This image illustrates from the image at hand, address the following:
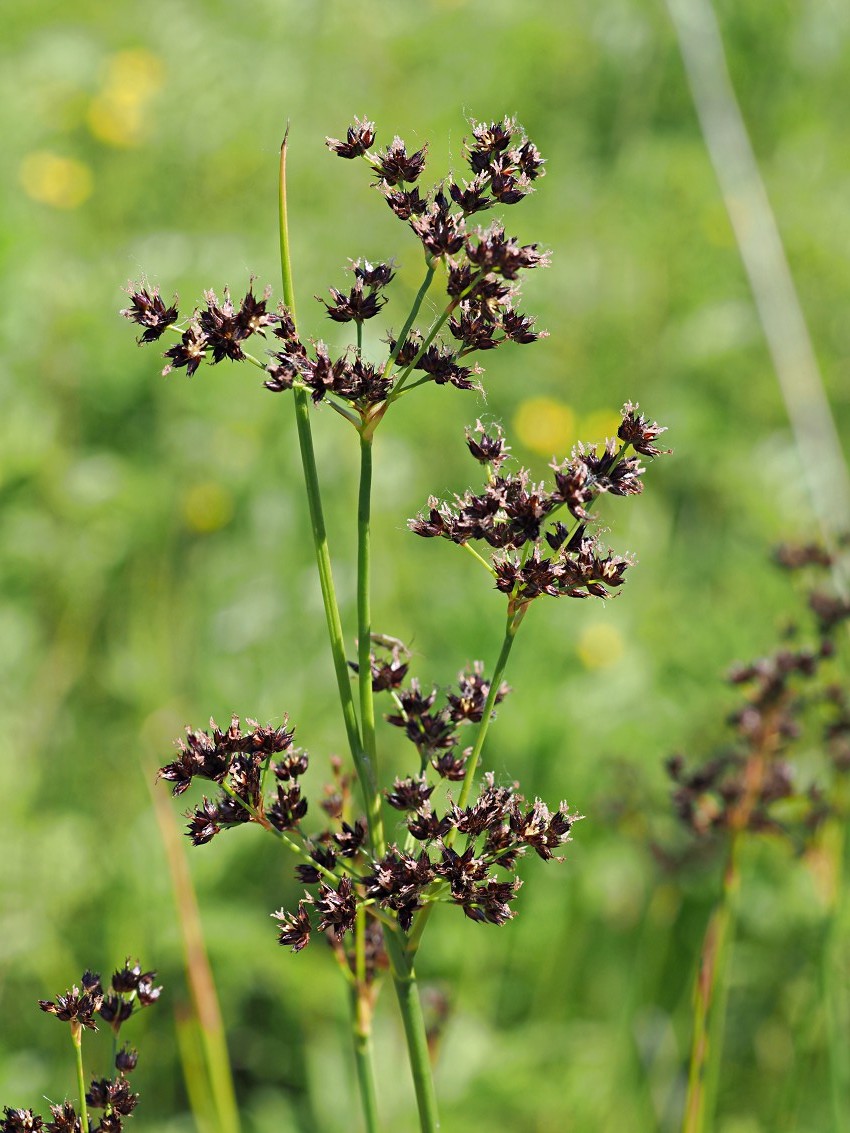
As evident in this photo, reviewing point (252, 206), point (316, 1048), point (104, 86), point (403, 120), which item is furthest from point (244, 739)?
point (104, 86)

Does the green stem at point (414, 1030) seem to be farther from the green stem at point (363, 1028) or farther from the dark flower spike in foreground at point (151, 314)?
the dark flower spike in foreground at point (151, 314)

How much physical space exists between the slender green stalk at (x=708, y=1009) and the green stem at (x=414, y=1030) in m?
0.74

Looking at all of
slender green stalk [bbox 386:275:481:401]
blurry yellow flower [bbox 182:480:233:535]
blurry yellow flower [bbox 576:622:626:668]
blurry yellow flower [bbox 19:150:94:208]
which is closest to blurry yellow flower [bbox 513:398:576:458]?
blurry yellow flower [bbox 576:622:626:668]

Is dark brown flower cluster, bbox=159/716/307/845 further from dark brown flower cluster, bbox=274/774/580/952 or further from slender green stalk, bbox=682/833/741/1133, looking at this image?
slender green stalk, bbox=682/833/741/1133

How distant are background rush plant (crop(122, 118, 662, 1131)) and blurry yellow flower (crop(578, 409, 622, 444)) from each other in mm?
3555

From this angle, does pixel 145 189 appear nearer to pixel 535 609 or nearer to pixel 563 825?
pixel 535 609

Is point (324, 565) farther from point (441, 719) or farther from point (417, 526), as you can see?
point (441, 719)

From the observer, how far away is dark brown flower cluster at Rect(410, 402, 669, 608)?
1.11 m

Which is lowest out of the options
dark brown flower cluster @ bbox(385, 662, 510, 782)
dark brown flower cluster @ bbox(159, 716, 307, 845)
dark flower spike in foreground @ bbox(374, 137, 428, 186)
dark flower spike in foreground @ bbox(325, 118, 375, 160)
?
dark brown flower cluster @ bbox(159, 716, 307, 845)

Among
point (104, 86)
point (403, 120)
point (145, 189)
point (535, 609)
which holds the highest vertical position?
point (104, 86)

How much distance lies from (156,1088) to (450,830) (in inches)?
93.8

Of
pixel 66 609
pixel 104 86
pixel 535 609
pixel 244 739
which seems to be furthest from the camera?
pixel 104 86

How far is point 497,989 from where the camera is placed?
11.0ft

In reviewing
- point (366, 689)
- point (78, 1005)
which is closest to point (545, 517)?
point (366, 689)
